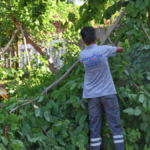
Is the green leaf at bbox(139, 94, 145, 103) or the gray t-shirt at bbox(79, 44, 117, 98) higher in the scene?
the gray t-shirt at bbox(79, 44, 117, 98)

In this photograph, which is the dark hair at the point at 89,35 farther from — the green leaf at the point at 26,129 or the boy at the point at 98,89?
the green leaf at the point at 26,129

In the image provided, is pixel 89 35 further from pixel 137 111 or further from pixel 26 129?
pixel 26 129

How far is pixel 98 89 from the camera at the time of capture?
8.16 ft

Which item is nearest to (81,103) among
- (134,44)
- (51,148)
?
(51,148)

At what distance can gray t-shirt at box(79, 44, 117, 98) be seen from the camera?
2.47 m

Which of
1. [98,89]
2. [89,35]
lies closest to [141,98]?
[98,89]

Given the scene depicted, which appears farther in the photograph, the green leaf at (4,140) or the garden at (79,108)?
the garden at (79,108)

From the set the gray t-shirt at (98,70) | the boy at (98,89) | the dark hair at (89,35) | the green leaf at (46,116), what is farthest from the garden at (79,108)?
the dark hair at (89,35)

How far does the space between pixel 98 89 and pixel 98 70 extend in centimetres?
22

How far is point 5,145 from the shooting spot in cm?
217

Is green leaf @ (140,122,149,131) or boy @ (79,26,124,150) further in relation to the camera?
green leaf @ (140,122,149,131)

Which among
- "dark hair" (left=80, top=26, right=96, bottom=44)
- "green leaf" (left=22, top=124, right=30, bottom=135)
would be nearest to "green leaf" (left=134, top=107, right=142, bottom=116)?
"dark hair" (left=80, top=26, right=96, bottom=44)

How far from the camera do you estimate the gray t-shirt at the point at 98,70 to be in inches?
97.1

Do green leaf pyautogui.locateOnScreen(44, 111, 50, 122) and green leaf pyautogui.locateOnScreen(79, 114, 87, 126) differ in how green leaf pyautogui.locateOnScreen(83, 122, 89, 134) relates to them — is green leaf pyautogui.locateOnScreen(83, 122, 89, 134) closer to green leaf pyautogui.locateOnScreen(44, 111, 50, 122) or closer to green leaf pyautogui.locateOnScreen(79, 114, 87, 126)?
green leaf pyautogui.locateOnScreen(79, 114, 87, 126)
